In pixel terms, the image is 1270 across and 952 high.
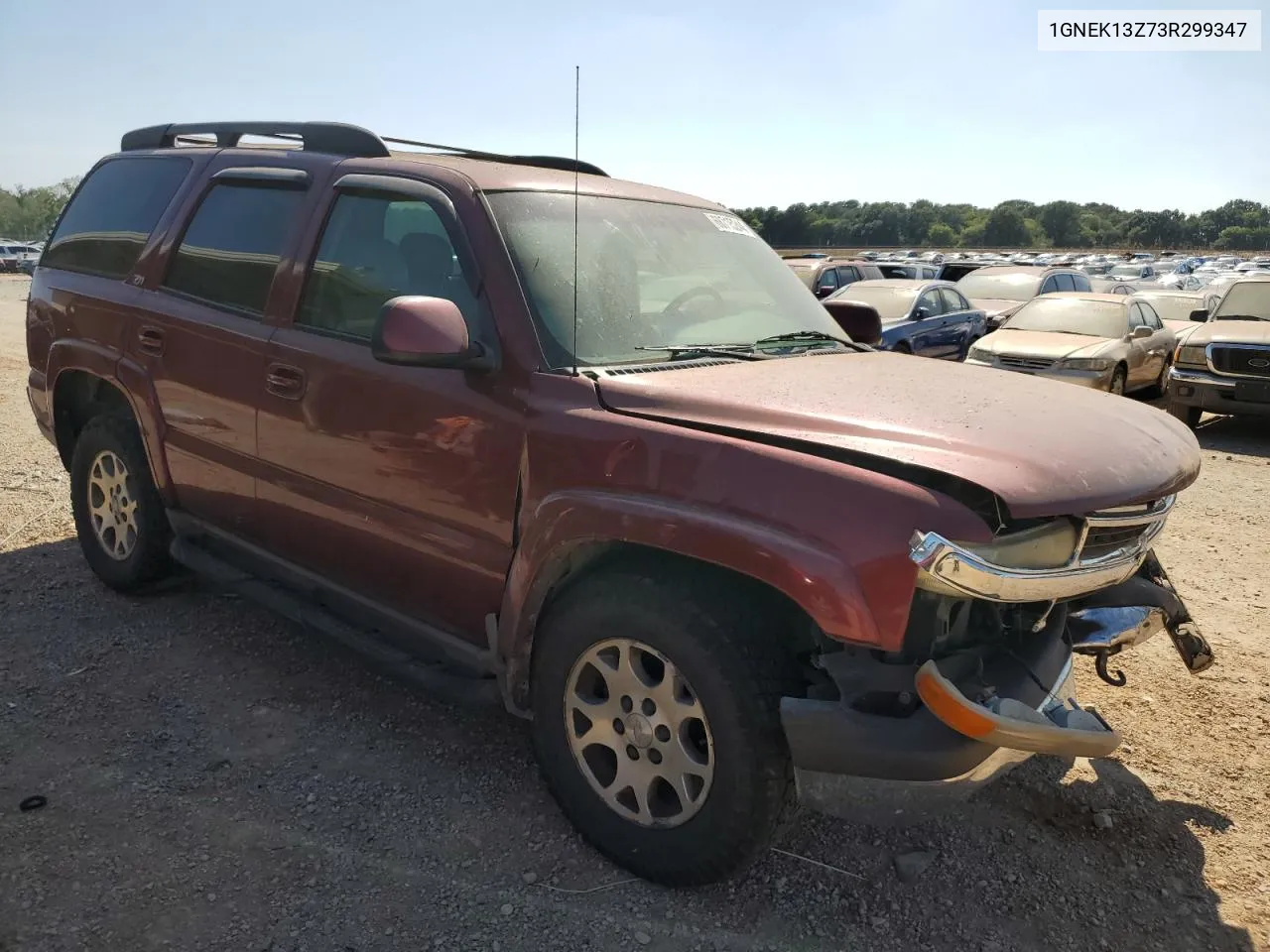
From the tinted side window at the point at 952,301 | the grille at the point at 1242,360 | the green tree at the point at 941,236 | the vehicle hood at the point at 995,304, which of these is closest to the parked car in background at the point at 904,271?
the vehicle hood at the point at 995,304

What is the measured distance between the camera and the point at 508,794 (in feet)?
10.2

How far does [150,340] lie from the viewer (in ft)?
13.3

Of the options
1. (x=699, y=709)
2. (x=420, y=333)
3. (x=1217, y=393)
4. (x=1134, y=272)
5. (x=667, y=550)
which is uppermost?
(x=420, y=333)

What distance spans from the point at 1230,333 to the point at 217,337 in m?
10.0

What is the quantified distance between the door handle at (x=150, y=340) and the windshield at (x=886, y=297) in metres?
10.2

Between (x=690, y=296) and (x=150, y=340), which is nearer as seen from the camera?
(x=690, y=296)

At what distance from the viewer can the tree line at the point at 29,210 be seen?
10146cm

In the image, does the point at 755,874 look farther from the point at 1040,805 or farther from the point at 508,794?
the point at 1040,805

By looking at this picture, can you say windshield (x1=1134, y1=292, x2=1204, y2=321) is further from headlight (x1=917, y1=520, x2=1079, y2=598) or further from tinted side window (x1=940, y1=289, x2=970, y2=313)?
headlight (x1=917, y1=520, x2=1079, y2=598)

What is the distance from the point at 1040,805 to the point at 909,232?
10896cm

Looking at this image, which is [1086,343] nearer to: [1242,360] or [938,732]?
[1242,360]

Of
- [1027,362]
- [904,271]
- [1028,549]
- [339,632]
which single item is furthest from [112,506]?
[904,271]

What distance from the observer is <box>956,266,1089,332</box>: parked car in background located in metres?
16.6

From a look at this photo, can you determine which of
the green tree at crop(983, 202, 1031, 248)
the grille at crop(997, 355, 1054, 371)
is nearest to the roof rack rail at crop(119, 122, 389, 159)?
the grille at crop(997, 355, 1054, 371)
